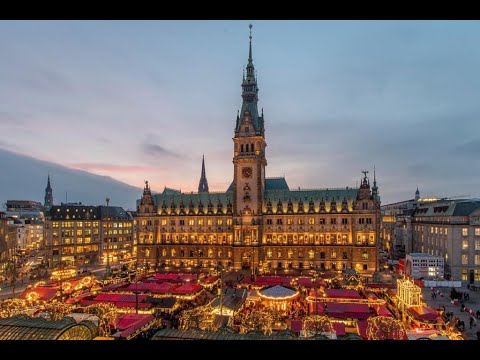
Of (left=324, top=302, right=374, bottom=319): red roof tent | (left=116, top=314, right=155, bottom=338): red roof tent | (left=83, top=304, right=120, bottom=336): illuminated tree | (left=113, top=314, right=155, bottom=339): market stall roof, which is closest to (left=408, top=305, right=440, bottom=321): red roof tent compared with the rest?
(left=324, top=302, right=374, bottom=319): red roof tent

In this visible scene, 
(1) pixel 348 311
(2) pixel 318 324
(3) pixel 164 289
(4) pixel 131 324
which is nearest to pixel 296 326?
(2) pixel 318 324

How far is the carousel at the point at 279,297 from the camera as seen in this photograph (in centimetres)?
5112

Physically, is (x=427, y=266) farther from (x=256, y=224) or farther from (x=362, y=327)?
(x=362, y=327)

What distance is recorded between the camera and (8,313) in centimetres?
4094

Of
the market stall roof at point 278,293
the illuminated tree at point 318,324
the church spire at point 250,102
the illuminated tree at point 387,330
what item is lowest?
the market stall roof at point 278,293

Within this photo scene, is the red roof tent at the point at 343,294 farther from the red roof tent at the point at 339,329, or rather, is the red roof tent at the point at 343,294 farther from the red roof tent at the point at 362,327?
the red roof tent at the point at 339,329

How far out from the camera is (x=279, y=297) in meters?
50.9

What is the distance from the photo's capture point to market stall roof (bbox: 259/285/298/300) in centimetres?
5112

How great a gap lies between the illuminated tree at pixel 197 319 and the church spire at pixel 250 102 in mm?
64067

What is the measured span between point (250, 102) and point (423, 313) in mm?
71689

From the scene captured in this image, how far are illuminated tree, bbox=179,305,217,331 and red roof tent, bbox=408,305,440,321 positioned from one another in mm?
23928

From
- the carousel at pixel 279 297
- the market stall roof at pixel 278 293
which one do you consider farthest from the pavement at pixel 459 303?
the carousel at pixel 279 297

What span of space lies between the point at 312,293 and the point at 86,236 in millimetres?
91005
